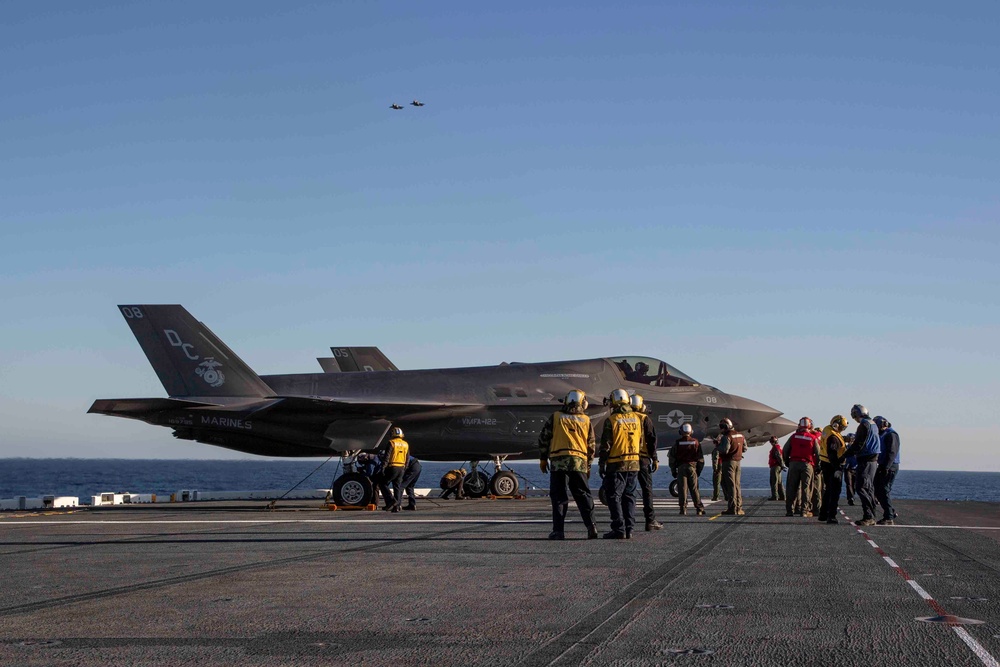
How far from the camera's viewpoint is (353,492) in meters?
24.6

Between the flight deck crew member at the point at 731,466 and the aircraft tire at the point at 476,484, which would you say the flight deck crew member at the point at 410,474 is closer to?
the aircraft tire at the point at 476,484

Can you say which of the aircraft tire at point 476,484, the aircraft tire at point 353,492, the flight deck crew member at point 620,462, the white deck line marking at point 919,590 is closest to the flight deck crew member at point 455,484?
the aircraft tire at point 476,484

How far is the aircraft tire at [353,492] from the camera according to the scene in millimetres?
24516

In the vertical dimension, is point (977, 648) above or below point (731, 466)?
below

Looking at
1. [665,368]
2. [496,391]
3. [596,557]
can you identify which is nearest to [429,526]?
[596,557]

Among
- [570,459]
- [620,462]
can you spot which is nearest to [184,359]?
[570,459]

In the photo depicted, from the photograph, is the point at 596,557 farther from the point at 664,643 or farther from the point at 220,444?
the point at 220,444

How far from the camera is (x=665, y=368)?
1095 inches

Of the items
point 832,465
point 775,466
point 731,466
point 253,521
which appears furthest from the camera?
point 775,466

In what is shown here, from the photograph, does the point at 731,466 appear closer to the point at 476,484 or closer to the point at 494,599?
the point at 476,484

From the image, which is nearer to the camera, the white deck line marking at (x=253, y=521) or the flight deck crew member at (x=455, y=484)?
the white deck line marking at (x=253, y=521)

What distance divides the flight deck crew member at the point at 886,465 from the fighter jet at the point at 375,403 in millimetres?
8463

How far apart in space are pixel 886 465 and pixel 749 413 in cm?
972

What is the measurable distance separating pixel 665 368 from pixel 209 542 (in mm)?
16120
